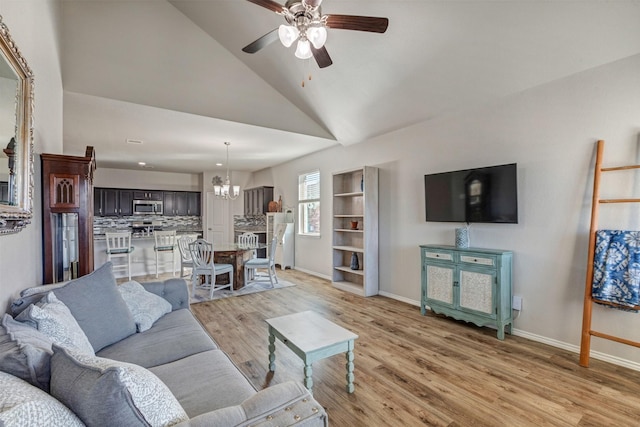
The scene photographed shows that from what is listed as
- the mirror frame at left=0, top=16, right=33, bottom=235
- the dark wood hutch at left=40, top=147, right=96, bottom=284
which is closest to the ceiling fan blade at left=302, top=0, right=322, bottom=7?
the mirror frame at left=0, top=16, right=33, bottom=235

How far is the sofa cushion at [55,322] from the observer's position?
1.34 meters

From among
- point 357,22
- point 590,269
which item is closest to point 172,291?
point 357,22

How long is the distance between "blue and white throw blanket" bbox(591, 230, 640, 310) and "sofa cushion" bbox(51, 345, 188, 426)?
3.17m

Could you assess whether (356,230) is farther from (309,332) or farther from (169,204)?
(169,204)

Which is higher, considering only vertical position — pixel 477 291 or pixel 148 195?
pixel 148 195

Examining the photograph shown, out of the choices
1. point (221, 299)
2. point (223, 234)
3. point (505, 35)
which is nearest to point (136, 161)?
point (223, 234)

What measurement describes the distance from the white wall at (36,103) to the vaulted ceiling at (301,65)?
0.80 meters

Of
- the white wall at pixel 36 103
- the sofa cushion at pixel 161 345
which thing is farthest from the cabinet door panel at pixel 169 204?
the sofa cushion at pixel 161 345

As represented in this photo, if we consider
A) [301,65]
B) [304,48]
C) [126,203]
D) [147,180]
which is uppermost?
[301,65]

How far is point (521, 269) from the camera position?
3.17 meters

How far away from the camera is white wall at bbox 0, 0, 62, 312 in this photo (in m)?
1.52

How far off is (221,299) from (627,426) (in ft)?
14.3

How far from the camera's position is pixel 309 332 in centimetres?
224

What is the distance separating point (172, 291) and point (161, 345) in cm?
87
